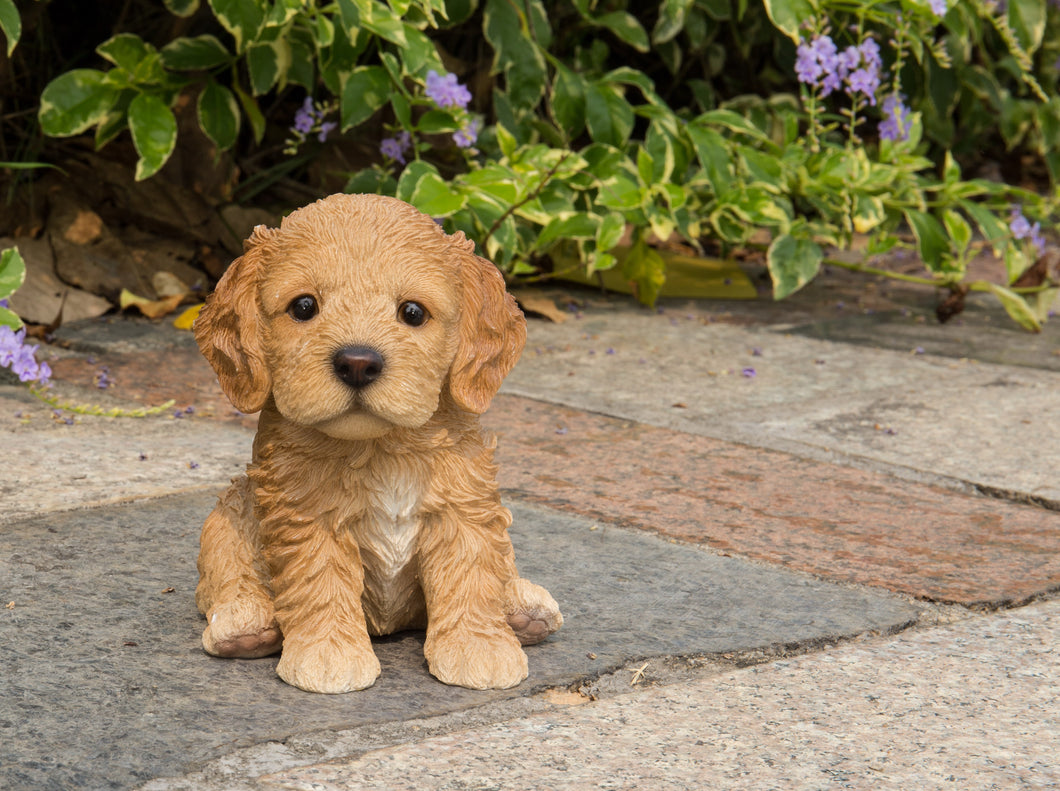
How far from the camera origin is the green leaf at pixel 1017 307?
5152mm

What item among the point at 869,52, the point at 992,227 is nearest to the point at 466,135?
the point at 869,52

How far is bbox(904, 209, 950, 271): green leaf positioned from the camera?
17.4 feet

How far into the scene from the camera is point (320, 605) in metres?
2.21

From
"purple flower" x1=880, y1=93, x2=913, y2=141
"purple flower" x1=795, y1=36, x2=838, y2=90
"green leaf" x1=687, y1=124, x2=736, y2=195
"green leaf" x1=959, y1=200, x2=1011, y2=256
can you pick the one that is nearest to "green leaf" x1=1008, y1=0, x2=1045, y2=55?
"purple flower" x1=880, y1=93, x2=913, y2=141

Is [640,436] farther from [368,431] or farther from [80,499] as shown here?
[368,431]

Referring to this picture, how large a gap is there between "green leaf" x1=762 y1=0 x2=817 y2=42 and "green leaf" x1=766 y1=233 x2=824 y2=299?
753 mm

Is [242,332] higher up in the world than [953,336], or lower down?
higher up

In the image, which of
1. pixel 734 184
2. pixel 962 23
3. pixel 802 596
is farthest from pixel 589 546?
pixel 962 23

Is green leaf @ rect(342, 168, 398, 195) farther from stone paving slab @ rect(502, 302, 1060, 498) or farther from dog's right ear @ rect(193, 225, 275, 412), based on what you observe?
dog's right ear @ rect(193, 225, 275, 412)

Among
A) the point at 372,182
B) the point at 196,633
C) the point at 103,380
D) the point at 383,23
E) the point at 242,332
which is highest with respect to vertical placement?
the point at 383,23

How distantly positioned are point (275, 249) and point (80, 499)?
1133mm

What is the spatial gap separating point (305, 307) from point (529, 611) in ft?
2.15

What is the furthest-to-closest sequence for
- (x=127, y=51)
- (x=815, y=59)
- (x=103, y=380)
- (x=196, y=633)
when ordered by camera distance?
(x=815, y=59), (x=127, y=51), (x=103, y=380), (x=196, y=633)

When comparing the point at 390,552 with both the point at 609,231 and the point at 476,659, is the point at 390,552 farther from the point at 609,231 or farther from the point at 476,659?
the point at 609,231
